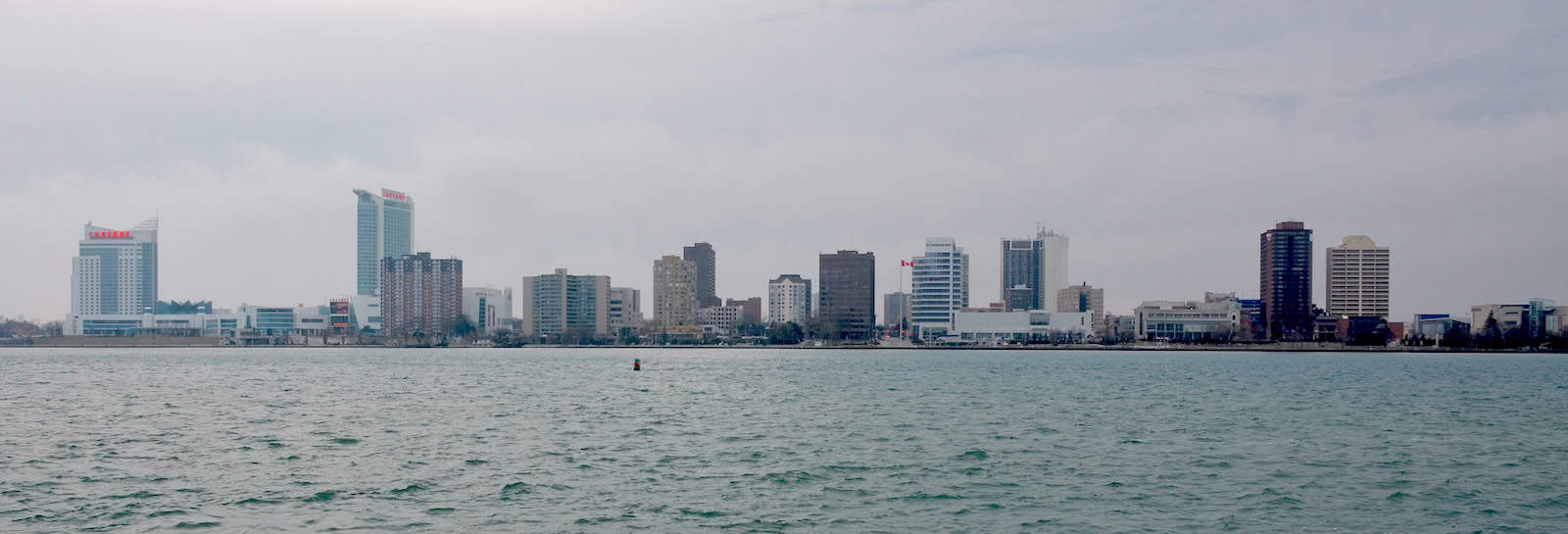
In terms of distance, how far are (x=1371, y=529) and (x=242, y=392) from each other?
77611 mm

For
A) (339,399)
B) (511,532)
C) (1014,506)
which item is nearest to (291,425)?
(339,399)

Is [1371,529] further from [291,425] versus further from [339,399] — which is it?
[339,399]

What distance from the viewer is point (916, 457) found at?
44.8m

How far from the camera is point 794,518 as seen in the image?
31.8 meters

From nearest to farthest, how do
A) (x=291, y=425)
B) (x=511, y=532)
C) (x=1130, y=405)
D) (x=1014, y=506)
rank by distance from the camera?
1. (x=511, y=532)
2. (x=1014, y=506)
3. (x=291, y=425)
4. (x=1130, y=405)

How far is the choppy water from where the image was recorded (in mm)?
31875

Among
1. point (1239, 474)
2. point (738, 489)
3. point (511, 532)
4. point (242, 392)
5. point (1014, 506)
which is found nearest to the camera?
point (511, 532)

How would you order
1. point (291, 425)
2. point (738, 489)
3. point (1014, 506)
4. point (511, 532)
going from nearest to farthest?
point (511, 532), point (1014, 506), point (738, 489), point (291, 425)

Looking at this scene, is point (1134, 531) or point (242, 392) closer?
point (1134, 531)

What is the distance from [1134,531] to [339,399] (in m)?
62.0

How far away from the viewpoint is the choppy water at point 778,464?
105ft

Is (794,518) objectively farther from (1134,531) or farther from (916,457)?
(916,457)

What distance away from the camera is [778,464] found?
140ft

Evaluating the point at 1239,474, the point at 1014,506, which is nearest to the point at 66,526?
the point at 1014,506
